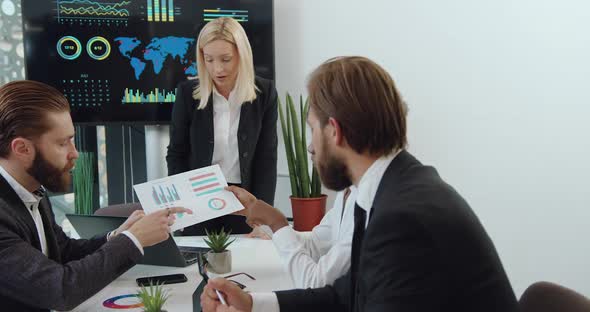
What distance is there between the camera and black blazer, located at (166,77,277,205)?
3062mm

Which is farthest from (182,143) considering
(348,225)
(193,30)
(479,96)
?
(479,96)

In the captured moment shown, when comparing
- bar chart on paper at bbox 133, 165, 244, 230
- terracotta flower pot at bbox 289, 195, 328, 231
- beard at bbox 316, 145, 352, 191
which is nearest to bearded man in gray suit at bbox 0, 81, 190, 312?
bar chart on paper at bbox 133, 165, 244, 230

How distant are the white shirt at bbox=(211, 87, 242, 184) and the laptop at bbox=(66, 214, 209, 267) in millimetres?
880

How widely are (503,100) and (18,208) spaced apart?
2880mm

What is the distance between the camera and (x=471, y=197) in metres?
3.78

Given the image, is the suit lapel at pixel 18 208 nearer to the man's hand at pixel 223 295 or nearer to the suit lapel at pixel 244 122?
the man's hand at pixel 223 295

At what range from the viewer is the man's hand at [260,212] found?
2.10m

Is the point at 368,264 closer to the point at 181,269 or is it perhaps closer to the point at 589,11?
the point at 181,269

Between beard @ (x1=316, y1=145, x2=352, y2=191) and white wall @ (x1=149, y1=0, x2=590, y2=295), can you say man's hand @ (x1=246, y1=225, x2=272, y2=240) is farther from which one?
white wall @ (x1=149, y1=0, x2=590, y2=295)

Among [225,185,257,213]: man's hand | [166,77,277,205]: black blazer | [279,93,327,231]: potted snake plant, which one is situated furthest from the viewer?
[279,93,327,231]: potted snake plant

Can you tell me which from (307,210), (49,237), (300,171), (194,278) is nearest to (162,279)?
(194,278)

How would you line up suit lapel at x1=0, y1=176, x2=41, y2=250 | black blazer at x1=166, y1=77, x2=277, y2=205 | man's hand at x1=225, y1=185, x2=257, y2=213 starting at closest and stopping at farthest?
suit lapel at x1=0, y1=176, x2=41, y2=250 → man's hand at x1=225, y1=185, x2=257, y2=213 → black blazer at x1=166, y1=77, x2=277, y2=205

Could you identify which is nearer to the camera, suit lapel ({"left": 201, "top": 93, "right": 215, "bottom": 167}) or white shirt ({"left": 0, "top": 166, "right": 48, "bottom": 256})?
white shirt ({"left": 0, "top": 166, "right": 48, "bottom": 256})

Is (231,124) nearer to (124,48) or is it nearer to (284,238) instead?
(124,48)
